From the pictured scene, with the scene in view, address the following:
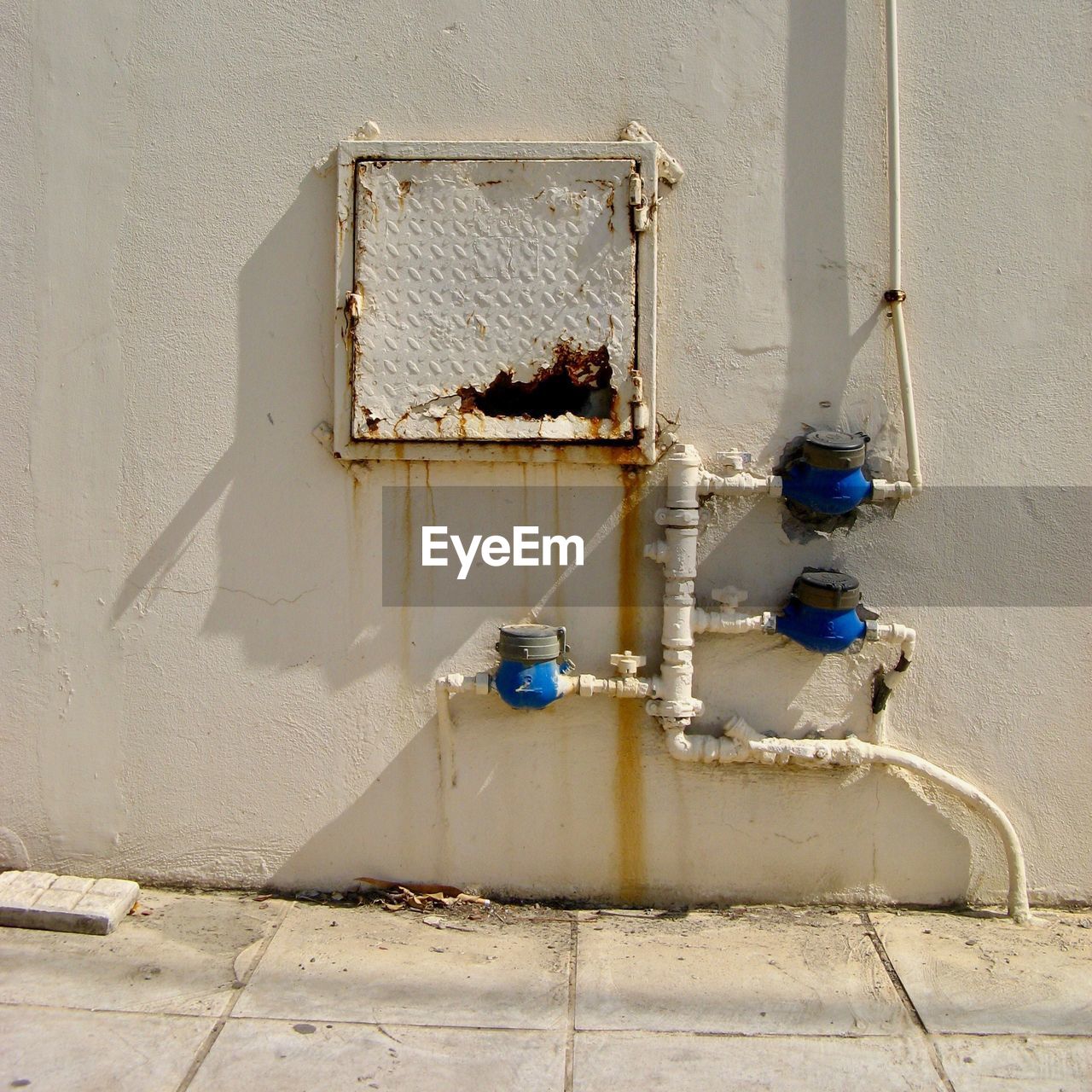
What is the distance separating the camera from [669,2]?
10.1 feet

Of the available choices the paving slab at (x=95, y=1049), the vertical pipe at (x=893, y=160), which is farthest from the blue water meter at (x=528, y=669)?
the vertical pipe at (x=893, y=160)

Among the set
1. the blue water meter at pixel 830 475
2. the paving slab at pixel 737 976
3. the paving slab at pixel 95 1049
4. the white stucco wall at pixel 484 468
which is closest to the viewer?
the paving slab at pixel 95 1049

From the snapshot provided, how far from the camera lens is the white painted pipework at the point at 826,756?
10.3 feet

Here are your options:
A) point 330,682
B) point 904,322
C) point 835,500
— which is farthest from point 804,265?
point 330,682

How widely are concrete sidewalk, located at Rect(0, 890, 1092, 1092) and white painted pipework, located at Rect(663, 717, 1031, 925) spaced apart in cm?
26

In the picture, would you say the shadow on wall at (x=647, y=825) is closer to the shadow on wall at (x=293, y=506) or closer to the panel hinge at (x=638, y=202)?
the shadow on wall at (x=293, y=506)

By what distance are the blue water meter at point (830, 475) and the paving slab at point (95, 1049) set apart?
2.16m

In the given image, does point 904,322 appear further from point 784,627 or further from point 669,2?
point 669,2

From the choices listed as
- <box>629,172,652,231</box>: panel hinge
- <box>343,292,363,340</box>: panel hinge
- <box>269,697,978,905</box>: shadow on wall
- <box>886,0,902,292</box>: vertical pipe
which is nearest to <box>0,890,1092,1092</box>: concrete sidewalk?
<box>269,697,978,905</box>: shadow on wall

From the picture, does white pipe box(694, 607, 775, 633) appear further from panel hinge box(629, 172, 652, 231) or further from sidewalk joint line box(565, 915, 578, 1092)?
panel hinge box(629, 172, 652, 231)

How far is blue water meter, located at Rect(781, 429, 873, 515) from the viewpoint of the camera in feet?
9.81

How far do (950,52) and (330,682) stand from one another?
2.64 metres

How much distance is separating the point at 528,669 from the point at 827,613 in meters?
0.88

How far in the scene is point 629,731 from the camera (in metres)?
3.21
